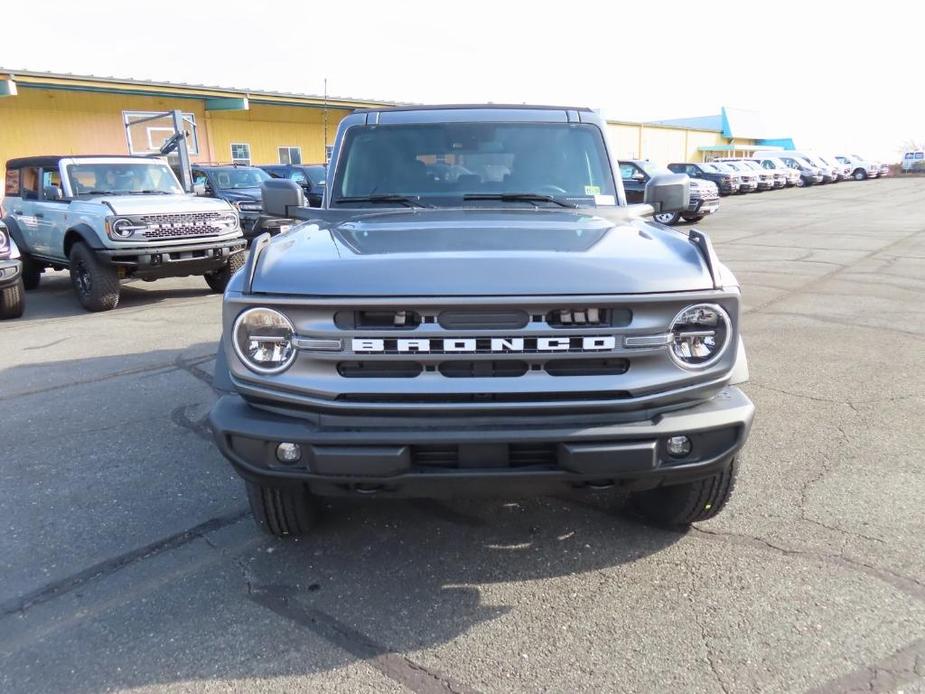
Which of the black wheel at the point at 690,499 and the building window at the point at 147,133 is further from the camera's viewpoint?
the building window at the point at 147,133

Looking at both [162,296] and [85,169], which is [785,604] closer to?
[162,296]

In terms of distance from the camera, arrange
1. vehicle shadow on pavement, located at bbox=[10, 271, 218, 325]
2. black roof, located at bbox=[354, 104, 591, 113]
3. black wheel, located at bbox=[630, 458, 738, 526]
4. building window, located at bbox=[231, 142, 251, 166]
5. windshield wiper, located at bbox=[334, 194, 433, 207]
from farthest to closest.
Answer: building window, located at bbox=[231, 142, 251, 166], vehicle shadow on pavement, located at bbox=[10, 271, 218, 325], black roof, located at bbox=[354, 104, 591, 113], windshield wiper, located at bbox=[334, 194, 433, 207], black wheel, located at bbox=[630, 458, 738, 526]

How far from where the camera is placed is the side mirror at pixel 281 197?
13.4 feet

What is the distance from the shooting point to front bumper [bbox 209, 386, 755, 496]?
7.80ft

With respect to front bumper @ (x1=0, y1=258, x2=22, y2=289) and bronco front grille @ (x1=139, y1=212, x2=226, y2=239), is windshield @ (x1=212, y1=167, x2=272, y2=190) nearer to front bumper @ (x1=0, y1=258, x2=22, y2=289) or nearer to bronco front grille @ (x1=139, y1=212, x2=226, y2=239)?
bronco front grille @ (x1=139, y1=212, x2=226, y2=239)

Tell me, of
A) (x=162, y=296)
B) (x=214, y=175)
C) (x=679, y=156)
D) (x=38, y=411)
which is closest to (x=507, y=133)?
(x=38, y=411)

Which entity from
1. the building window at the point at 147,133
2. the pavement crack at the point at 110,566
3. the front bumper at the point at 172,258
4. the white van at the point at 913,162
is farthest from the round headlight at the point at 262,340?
the white van at the point at 913,162

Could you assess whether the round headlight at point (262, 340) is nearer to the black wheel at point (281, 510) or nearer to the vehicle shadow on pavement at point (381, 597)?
the black wheel at point (281, 510)

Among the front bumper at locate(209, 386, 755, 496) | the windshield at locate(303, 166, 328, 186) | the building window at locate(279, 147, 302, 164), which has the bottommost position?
the front bumper at locate(209, 386, 755, 496)

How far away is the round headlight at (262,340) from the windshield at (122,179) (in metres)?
8.33

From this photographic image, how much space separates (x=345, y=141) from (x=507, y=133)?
96cm

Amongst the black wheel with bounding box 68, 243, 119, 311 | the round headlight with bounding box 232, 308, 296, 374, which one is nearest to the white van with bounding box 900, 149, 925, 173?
the black wheel with bounding box 68, 243, 119, 311

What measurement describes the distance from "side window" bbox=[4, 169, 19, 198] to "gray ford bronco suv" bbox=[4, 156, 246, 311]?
2 centimetres

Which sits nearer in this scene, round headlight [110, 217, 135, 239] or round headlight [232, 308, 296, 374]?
round headlight [232, 308, 296, 374]
